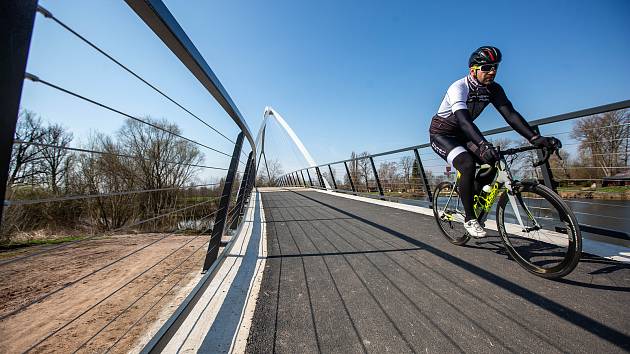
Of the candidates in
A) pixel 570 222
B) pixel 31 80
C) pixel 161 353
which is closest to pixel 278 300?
pixel 161 353

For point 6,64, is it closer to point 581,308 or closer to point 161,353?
point 161,353

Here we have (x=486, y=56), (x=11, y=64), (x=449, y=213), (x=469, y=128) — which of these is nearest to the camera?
(x=11, y=64)

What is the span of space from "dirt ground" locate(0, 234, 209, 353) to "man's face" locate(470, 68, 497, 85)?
236 cm

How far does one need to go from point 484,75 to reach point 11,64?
2.49 metres

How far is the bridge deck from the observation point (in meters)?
1.08

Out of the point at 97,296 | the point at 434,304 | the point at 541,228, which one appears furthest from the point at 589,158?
the point at 97,296

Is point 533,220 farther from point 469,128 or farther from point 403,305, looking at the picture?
point 403,305

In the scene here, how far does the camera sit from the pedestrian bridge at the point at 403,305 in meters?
1.08

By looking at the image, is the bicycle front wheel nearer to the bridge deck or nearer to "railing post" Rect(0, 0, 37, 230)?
the bridge deck

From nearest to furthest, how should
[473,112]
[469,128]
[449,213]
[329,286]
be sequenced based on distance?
[329,286] < [469,128] < [473,112] < [449,213]

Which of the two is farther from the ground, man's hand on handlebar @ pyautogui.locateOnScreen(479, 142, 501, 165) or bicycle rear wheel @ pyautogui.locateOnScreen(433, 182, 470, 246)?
man's hand on handlebar @ pyautogui.locateOnScreen(479, 142, 501, 165)

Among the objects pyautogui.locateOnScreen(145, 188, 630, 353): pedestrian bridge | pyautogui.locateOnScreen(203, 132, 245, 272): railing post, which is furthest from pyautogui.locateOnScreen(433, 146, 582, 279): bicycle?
pyautogui.locateOnScreen(203, 132, 245, 272): railing post

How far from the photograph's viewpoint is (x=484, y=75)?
2.01 m

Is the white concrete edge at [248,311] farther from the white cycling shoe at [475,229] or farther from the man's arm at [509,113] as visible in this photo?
the man's arm at [509,113]
